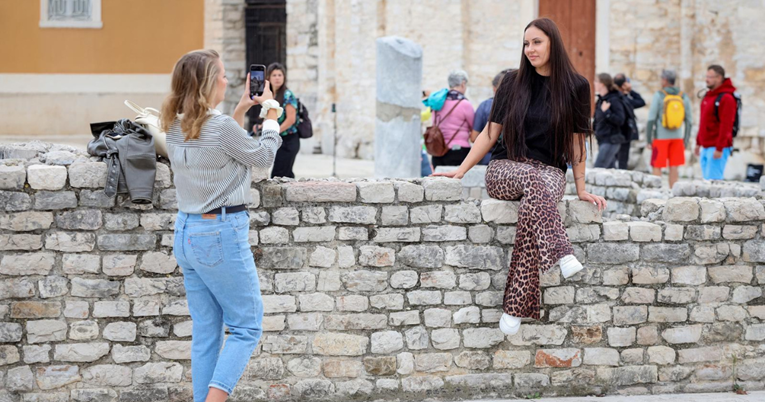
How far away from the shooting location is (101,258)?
516 centimetres

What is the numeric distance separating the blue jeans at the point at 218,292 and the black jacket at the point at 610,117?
8.18m

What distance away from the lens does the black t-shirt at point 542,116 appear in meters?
5.22

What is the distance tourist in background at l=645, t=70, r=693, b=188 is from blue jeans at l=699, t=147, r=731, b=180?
0.30 m

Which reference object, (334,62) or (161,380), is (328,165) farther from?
(161,380)

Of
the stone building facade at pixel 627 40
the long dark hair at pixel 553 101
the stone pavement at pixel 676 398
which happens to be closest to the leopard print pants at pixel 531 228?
the long dark hair at pixel 553 101

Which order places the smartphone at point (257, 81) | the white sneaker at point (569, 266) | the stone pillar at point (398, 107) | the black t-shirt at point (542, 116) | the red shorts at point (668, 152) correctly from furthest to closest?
1. the red shorts at point (668, 152)
2. the stone pillar at point (398, 107)
3. the black t-shirt at point (542, 116)
4. the white sneaker at point (569, 266)
5. the smartphone at point (257, 81)

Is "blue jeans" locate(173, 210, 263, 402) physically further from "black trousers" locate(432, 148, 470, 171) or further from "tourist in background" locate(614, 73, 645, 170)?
"tourist in background" locate(614, 73, 645, 170)

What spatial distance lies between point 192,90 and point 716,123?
9296 mm

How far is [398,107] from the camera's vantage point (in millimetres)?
10797

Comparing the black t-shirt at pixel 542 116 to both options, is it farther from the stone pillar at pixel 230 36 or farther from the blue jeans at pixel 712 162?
the stone pillar at pixel 230 36

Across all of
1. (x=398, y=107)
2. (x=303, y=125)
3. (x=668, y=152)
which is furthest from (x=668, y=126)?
(x=303, y=125)

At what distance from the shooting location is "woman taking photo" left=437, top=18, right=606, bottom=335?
16.8 ft

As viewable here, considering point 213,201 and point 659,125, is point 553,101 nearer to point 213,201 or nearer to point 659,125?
point 213,201

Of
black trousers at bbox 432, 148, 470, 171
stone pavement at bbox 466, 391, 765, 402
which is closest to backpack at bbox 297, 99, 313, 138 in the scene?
black trousers at bbox 432, 148, 470, 171
